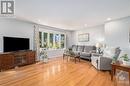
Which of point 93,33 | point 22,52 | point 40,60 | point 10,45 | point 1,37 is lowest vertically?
point 40,60

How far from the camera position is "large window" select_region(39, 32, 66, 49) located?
7.17 meters

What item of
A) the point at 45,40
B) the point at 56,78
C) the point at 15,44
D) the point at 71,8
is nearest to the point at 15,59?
the point at 15,44

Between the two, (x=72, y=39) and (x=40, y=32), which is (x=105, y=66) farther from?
(x=72, y=39)

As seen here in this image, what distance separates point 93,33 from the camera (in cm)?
748

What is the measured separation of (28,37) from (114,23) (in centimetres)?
484

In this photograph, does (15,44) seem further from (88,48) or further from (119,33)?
(119,33)

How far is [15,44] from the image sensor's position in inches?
194

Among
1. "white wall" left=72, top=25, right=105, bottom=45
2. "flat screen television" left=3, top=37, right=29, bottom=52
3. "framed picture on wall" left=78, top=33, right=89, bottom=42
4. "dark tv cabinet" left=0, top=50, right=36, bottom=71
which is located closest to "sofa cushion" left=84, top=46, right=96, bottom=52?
"white wall" left=72, top=25, right=105, bottom=45

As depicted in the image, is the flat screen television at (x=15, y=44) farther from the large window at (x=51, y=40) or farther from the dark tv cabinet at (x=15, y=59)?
the large window at (x=51, y=40)

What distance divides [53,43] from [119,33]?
15.4 feet

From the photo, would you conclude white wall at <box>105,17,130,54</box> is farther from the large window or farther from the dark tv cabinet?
the dark tv cabinet

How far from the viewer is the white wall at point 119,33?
4906mm

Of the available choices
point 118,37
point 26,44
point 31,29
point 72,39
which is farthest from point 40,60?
point 118,37

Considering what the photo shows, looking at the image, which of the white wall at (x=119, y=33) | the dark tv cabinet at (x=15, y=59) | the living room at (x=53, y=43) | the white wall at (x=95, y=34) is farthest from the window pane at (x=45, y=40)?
the white wall at (x=119, y=33)
